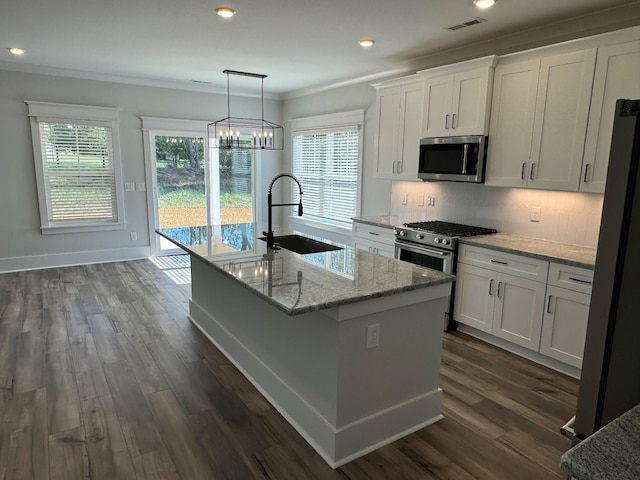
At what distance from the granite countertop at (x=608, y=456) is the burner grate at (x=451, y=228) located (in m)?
2.91

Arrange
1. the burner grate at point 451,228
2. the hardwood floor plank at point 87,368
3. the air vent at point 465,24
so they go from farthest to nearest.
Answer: the burner grate at point 451,228, the air vent at point 465,24, the hardwood floor plank at point 87,368

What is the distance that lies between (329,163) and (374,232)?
6.63 feet

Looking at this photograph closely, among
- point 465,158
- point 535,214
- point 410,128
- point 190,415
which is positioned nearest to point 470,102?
point 465,158

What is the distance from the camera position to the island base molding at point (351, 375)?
211 cm

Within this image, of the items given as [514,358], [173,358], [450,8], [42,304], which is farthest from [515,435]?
[42,304]

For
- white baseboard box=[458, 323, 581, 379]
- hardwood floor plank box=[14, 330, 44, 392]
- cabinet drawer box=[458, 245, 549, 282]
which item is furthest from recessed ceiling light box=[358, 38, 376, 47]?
hardwood floor plank box=[14, 330, 44, 392]

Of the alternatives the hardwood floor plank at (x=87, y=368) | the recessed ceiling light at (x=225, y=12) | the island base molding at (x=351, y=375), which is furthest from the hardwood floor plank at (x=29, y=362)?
the recessed ceiling light at (x=225, y=12)

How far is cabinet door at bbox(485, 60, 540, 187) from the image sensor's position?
3.41 m

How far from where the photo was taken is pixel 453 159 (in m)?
3.95

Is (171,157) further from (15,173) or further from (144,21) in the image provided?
(144,21)

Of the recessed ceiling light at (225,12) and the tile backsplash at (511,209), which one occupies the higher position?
the recessed ceiling light at (225,12)

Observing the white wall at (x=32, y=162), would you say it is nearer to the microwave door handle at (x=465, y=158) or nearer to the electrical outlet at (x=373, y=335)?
the microwave door handle at (x=465, y=158)

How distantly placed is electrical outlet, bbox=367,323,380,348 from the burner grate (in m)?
1.86

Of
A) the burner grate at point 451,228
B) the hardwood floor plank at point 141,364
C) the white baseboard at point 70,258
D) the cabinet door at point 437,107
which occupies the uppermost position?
the cabinet door at point 437,107
